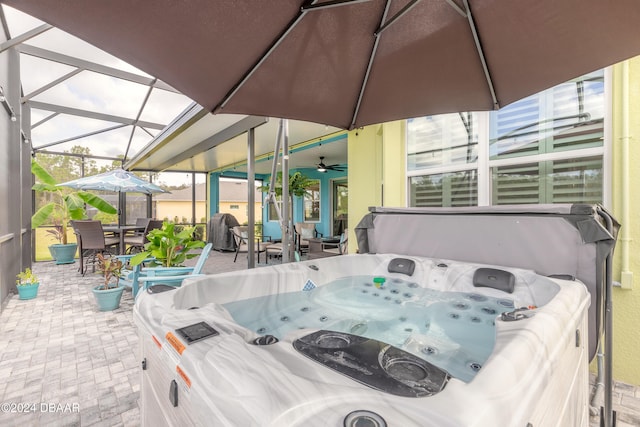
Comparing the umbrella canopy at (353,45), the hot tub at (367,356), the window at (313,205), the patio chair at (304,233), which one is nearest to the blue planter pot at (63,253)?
the patio chair at (304,233)

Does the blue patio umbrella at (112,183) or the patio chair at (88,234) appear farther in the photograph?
the blue patio umbrella at (112,183)

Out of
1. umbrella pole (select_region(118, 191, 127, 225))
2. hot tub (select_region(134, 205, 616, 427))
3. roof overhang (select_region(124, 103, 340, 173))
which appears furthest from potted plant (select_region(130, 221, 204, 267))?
umbrella pole (select_region(118, 191, 127, 225))

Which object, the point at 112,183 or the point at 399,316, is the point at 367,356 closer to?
the point at 399,316

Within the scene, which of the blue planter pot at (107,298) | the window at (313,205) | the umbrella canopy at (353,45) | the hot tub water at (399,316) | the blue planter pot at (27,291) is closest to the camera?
the umbrella canopy at (353,45)

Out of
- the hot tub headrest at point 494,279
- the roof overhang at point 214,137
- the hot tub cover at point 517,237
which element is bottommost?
the hot tub headrest at point 494,279

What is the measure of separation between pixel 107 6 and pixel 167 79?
1.65 feet

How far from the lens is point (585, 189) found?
229 centimetres

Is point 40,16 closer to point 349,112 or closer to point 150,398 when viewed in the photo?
point 150,398

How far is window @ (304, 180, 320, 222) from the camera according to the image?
8906mm

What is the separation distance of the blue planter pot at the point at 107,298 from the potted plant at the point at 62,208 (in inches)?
138

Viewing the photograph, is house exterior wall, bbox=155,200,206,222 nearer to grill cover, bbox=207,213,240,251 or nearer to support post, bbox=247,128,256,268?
grill cover, bbox=207,213,240,251

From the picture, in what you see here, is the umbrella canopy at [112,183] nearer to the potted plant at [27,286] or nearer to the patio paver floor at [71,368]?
the potted plant at [27,286]

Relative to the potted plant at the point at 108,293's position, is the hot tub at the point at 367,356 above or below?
above

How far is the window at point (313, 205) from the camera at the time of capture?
8.91 meters
